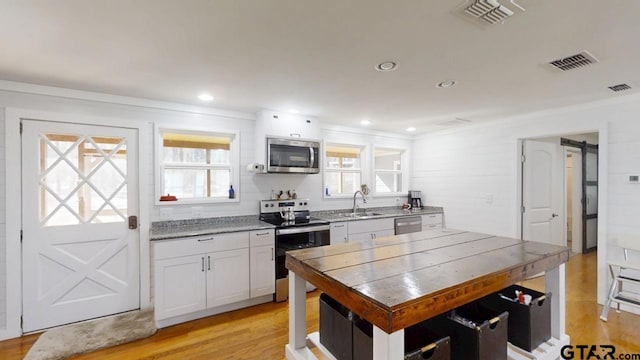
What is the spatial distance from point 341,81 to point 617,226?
3.42 m

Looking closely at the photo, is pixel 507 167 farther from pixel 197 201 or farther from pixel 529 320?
pixel 197 201

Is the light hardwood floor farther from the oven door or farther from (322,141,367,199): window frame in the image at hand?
(322,141,367,199): window frame

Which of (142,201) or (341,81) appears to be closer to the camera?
(341,81)

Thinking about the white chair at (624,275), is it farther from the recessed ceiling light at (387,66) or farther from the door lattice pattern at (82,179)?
the door lattice pattern at (82,179)

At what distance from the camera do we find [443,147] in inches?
201

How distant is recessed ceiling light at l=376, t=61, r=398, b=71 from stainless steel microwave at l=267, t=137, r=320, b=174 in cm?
173

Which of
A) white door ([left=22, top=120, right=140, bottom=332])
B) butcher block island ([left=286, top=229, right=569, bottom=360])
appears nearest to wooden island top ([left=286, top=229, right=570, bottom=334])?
butcher block island ([left=286, top=229, right=569, bottom=360])

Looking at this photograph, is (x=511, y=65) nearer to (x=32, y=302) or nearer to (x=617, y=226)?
(x=617, y=226)

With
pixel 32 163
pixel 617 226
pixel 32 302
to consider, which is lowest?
pixel 32 302

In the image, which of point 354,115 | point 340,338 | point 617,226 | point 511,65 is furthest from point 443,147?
point 340,338

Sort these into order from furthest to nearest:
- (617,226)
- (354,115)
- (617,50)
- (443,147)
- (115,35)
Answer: (443,147), (354,115), (617,226), (617,50), (115,35)

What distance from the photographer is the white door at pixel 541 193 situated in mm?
4137

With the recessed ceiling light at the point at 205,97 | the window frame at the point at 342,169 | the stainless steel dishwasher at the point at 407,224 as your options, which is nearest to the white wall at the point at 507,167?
the stainless steel dishwasher at the point at 407,224

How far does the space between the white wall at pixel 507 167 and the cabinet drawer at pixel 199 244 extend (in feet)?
11.6
